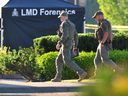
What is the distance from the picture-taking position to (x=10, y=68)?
1388cm

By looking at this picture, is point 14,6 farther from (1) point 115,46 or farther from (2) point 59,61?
(2) point 59,61

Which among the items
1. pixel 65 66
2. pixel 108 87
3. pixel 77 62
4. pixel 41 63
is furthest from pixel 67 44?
pixel 108 87

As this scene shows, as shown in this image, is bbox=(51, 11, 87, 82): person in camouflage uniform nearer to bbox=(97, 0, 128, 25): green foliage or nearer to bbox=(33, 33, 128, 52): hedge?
bbox=(33, 33, 128, 52): hedge

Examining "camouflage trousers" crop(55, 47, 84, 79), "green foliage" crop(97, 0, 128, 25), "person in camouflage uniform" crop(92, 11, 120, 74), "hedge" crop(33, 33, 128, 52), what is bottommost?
"green foliage" crop(97, 0, 128, 25)

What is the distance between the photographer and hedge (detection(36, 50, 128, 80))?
42.6ft

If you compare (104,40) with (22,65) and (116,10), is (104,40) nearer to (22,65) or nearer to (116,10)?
(22,65)

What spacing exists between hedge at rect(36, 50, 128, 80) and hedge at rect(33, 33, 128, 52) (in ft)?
3.88

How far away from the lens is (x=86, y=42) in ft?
47.6

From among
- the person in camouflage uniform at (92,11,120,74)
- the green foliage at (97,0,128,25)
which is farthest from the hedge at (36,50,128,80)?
the green foliage at (97,0,128,25)

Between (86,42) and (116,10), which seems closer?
(86,42)

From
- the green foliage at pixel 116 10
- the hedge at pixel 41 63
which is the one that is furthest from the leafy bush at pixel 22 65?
the green foliage at pixel 116 10

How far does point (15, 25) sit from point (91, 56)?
16.6ft

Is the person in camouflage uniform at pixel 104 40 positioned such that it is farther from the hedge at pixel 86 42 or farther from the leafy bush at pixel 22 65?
the hedge at pixel 86 42

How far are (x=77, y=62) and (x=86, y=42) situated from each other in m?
1.58
